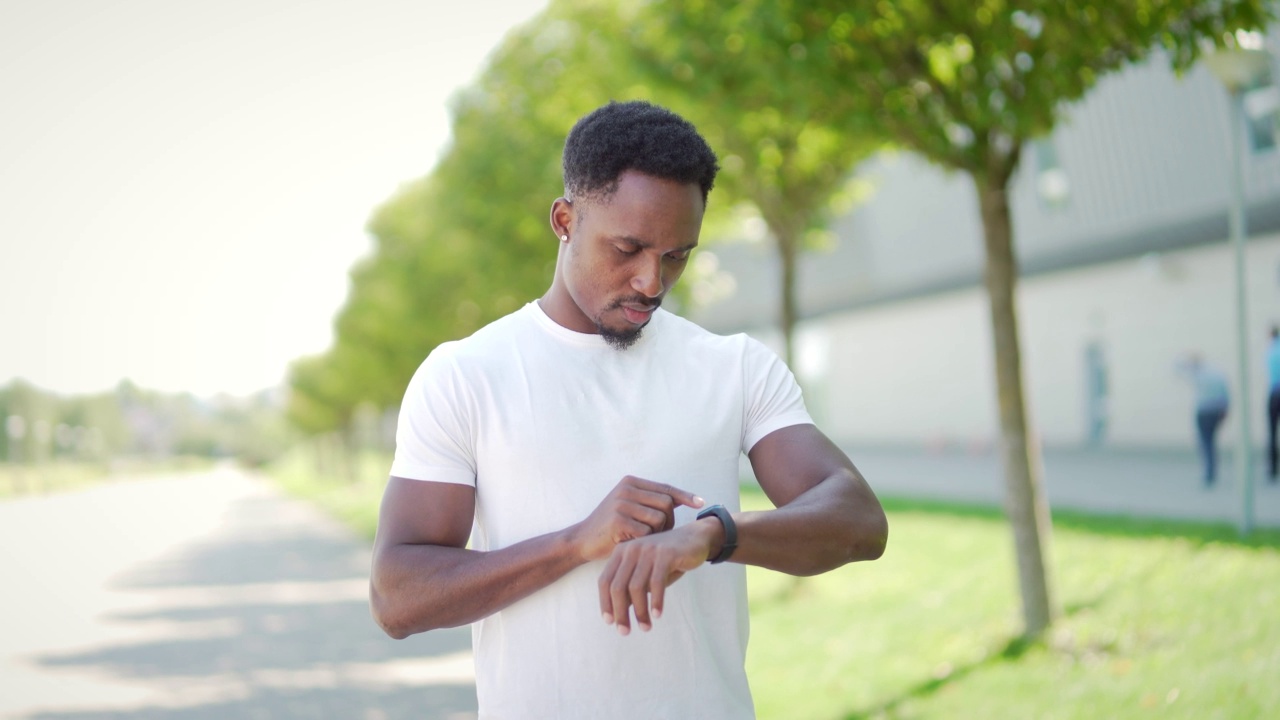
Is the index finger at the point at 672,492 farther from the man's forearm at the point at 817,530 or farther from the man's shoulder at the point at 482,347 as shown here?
the man's shoulder at the point at 482,347

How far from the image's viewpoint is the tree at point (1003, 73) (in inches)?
241

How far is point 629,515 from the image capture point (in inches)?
67.4

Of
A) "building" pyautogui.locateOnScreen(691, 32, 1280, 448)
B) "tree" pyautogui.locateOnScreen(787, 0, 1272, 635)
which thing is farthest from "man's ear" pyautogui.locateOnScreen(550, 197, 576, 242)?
"building" pyautogui.locateOnScreen(691, 32, 1280, 448)

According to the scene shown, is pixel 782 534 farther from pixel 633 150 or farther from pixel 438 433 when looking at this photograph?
pixel 633 150

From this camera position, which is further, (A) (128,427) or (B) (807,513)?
(A) (128,427)

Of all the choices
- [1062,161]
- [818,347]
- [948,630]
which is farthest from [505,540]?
[818,347]

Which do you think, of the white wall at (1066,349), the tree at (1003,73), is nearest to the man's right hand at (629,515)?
the tree at (1003,73)

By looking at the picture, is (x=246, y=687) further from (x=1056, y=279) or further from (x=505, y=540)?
(x=1056, y=279)

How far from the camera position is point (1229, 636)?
262 inches

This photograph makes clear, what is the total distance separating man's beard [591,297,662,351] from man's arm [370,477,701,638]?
1.17ft

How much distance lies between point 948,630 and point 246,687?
484cm

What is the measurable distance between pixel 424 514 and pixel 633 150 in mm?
705

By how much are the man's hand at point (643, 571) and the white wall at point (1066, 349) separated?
53.1ft

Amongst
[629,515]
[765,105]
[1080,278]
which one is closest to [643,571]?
[629,515]
